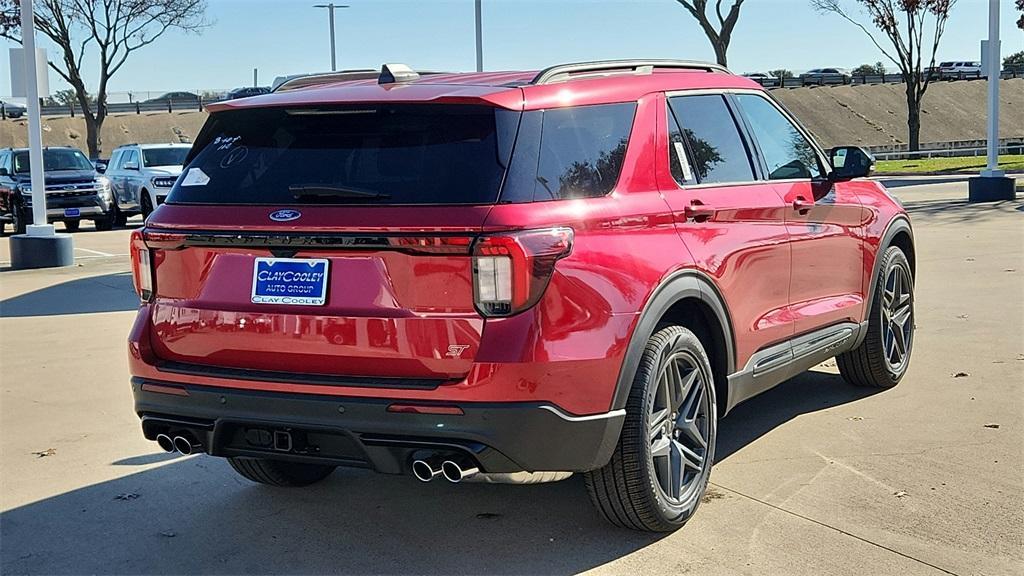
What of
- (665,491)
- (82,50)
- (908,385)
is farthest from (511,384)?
(82,50)

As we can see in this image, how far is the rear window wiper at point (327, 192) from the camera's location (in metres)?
4.01

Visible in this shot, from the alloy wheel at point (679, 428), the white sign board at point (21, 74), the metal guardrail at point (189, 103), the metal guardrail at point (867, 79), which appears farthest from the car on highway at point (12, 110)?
the alloy wheel at point (679, 428)

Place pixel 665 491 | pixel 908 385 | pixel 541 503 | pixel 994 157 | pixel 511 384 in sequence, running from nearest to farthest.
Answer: pixel 511 384, pixel 665 491, pixel 541 503, pixel 908 385, pixel 994 157

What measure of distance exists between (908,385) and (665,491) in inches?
121

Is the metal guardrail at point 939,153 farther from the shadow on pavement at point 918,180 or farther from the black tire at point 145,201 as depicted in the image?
the black tire at point 145,201

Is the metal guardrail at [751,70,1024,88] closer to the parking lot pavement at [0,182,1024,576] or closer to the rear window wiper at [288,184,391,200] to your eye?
the parking lot pavement at [0,182,1024,576]

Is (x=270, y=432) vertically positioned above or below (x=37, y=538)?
above

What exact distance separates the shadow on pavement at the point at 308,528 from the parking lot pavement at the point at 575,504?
1 centimetres

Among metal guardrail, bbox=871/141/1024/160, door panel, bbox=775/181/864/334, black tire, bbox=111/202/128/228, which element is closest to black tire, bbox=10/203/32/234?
black tire, bbox=111/202/128/228

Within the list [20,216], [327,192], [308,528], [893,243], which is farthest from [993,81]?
[327,192]

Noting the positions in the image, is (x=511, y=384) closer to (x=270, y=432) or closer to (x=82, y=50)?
(x=270, y=432)

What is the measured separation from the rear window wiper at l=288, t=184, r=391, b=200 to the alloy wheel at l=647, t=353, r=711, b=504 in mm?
1260

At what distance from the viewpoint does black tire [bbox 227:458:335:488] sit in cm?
518

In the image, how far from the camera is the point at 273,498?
5176mm
